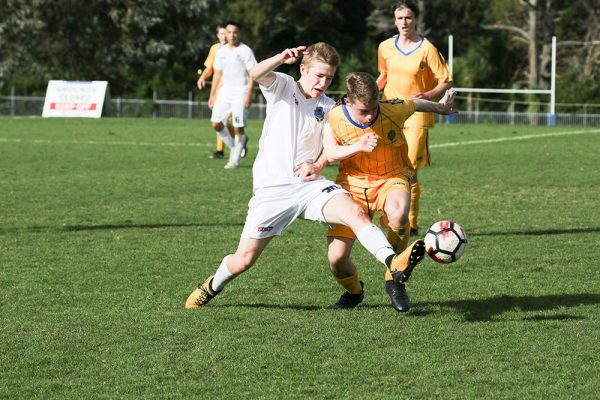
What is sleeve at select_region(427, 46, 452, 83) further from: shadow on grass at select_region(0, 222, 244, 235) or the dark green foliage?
the dark green foliage

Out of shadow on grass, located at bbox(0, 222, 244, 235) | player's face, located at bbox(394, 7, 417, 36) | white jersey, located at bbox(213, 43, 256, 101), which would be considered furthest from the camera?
white jersey, located at bbox(213, 43, 256, 101)

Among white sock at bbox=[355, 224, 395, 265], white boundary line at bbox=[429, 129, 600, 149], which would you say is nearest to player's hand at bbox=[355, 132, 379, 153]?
white sock at bbox=[355, 224, 395, 265]

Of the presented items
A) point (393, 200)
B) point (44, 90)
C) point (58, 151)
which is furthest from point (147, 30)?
point (393, 200)

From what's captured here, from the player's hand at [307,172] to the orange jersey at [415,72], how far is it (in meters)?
3.62

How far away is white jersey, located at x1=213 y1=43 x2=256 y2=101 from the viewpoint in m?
19.1

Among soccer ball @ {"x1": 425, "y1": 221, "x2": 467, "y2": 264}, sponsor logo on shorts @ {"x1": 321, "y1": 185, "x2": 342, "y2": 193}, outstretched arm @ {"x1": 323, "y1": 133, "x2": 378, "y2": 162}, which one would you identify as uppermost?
outstretched arm @ {"x1": 323, "y1": 133, "x2": 378, "y2": 162}

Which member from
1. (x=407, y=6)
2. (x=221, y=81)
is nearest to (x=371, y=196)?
(x=407, y=6)

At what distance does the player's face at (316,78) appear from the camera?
6.85 meters

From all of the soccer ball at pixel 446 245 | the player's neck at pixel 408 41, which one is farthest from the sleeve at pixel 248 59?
the soccer ball at pixel 446 245

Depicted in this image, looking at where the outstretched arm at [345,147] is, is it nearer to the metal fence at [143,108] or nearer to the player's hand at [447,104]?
the player's hand at [447,104]

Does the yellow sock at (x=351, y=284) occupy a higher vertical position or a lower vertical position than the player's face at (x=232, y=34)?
lower

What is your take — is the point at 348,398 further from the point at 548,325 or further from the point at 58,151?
the point at 58,151

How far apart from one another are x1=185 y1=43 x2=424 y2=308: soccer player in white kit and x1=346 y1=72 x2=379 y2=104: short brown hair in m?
0.13

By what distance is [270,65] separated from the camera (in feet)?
22.6
